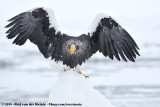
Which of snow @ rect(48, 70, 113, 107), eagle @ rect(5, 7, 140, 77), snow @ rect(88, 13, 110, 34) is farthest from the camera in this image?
snow @ rect(88, 13, 110, 34)

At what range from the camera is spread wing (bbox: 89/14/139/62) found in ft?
14.7

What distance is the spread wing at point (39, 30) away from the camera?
4570mm

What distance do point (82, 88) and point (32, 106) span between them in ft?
4.66

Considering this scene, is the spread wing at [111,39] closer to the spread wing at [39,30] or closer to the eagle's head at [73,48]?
the eagle's head at [73,48]

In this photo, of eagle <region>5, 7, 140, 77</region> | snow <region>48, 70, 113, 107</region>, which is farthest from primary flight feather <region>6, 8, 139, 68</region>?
snow <region>48, 70, 113, 107</region>

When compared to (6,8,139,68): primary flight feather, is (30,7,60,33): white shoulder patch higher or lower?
higher

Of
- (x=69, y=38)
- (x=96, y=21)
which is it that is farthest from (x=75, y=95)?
(x=96, y=21)

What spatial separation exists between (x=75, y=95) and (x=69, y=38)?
1340 mm

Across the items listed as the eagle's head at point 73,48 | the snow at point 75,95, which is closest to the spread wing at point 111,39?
the eagle's head at point 73,48

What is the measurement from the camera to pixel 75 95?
3408mm

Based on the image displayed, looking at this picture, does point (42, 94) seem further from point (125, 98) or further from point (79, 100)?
point (79, 100)

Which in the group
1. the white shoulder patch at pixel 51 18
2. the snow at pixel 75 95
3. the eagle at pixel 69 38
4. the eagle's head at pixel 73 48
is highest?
the white shoulder patch at pixel 51 18

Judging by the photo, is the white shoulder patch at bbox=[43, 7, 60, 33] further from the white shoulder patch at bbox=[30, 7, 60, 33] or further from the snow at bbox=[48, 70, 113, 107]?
the snow at bbox=[48, 70, 113, 107]

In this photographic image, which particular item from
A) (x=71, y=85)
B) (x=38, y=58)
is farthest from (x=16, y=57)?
(x=71, y=85)
